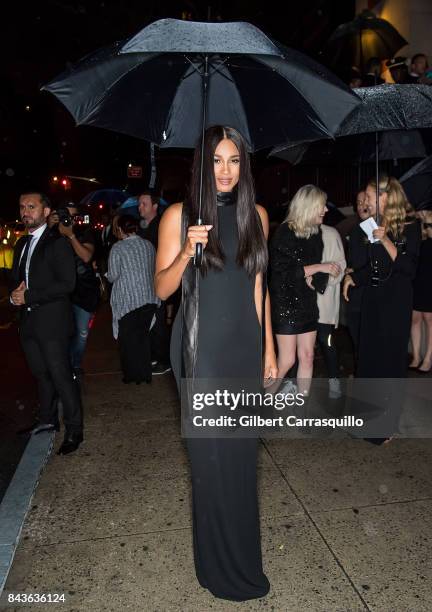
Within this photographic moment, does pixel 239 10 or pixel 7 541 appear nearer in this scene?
pixel 7 541

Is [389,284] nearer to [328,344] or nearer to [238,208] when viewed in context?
Answer: [328,344]

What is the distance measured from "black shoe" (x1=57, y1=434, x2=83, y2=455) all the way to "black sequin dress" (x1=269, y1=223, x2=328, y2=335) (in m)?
2.04

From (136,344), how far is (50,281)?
2.06 meters

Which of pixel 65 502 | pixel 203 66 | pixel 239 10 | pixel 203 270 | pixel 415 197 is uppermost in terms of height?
pixel 239 10

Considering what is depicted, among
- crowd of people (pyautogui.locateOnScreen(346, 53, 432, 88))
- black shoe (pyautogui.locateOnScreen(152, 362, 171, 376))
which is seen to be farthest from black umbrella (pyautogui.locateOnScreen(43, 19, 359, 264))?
crowd of people (pyautogui.locateOnScreen(346, 53, 432, 88))

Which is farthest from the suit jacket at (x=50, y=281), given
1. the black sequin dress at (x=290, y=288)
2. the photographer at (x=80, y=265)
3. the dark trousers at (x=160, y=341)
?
the dark trousers at (x=160, y=341)

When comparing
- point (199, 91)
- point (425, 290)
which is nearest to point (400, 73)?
point (425, 290)

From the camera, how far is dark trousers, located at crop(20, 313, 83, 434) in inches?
199

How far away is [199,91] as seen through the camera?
3859 millimetres

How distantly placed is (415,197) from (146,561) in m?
5.82

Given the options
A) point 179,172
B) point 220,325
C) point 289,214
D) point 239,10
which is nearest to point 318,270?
point 289,214

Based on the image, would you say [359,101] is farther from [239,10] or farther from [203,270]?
[239,10]

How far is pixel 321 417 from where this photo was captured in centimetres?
570

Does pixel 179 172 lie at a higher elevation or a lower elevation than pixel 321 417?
higher
